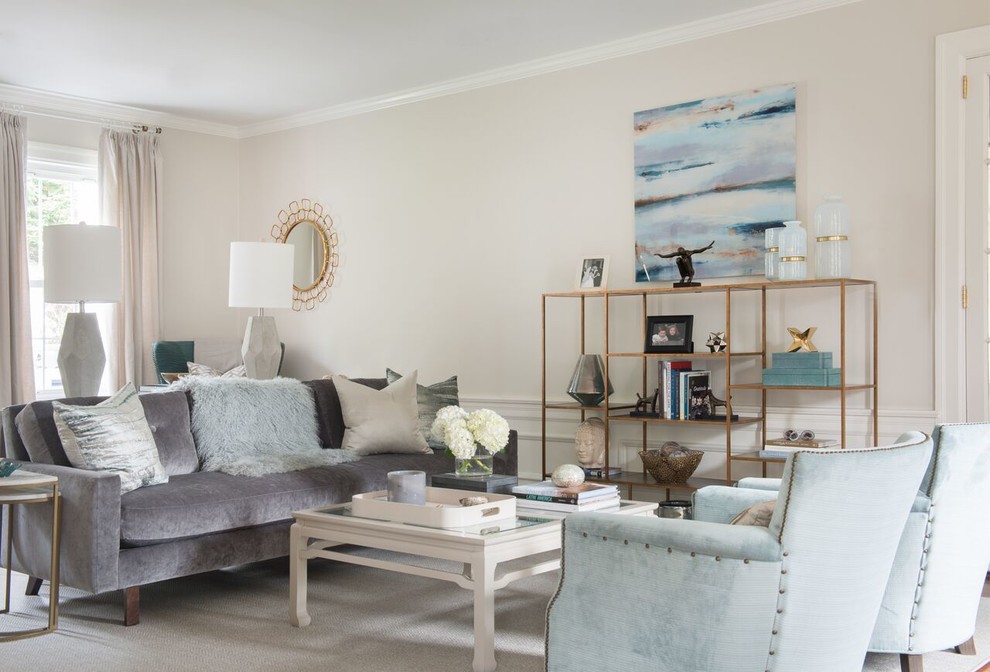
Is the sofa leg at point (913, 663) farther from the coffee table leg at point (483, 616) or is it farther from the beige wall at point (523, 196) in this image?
the beige wall at point (523, 196)

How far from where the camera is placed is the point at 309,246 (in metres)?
7.17

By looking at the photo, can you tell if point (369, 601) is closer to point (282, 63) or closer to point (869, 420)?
point (869, 420)

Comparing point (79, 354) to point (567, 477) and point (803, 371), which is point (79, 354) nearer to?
point (567, 477)

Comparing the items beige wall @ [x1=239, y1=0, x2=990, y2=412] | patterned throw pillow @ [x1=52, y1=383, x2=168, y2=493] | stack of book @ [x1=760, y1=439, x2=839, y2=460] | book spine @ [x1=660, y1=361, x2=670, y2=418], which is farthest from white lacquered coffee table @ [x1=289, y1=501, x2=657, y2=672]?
beige wall @ [x1=239, y1=0, x2=990, y2=412]

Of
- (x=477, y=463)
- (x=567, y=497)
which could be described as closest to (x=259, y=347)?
(x=477, y=463)

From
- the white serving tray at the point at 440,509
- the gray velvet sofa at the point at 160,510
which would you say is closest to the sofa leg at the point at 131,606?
the gray velvet sofa at the point at 160,510

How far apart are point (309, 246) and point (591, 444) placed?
10.3 feet

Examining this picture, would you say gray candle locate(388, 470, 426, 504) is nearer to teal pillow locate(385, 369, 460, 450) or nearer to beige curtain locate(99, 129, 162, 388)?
teal pillow locate(385, 369, 460, 450)

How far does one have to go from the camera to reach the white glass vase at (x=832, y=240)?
4.34 m

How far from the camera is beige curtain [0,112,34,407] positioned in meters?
6.18

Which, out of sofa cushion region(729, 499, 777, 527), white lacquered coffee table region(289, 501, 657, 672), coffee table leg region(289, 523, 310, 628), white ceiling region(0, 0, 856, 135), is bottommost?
coffee table leg region(289, 523, 310, 628)

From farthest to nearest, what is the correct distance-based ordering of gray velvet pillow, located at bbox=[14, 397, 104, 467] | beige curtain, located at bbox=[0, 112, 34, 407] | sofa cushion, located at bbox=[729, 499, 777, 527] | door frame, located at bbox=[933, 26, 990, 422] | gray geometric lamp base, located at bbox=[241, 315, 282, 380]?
beige curtain, located at bbox=[0, 112, 34, 407] < gray geometric lamp base, located at bbox=[241, 315, 282, 380] < door frame, located at bbox=[933, 26, 990, 422] < gray velvet pillow, located at bbox=[14, 397, 104, 467] < sofa cushion, located at bbox=[729, 499, 777, 527]

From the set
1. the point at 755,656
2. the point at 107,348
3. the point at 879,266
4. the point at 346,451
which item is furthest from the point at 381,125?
the point at 755,656

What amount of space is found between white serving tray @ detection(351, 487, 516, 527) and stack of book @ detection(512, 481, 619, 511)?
12 centimetres
